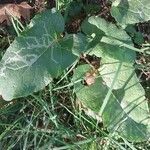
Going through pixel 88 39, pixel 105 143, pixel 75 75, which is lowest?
pixel 105 143

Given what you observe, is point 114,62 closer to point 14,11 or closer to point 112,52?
point 112,52

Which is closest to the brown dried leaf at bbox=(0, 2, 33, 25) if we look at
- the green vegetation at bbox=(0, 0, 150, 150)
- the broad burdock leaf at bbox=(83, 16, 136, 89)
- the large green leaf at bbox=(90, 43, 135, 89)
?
the green vegetation at bbox=(0, 0, 150, 150)

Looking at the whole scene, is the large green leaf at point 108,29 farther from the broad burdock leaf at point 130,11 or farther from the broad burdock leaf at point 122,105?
the broad burdock leaf at point 122,105

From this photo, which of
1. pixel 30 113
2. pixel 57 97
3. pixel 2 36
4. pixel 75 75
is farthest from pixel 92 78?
pixel 2 36

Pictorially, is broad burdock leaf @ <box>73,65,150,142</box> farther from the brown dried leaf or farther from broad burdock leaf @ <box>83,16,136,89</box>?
the brown dried leaf

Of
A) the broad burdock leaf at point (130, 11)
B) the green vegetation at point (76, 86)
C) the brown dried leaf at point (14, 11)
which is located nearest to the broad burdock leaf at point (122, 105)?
the green vegetation at point (76, 86)

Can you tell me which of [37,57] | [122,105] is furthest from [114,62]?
[37,57]

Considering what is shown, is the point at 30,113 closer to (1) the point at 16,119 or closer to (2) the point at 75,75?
(1) the point at 16,119
